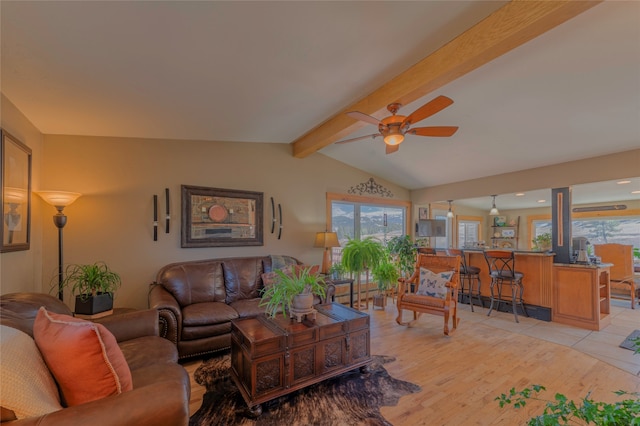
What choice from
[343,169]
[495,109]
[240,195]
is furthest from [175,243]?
[495,109]

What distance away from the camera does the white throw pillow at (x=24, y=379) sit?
40.1 inches

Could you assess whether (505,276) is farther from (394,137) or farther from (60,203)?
(60,203)

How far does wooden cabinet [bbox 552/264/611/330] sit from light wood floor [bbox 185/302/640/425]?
191mm

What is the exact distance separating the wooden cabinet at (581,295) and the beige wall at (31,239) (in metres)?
6.55

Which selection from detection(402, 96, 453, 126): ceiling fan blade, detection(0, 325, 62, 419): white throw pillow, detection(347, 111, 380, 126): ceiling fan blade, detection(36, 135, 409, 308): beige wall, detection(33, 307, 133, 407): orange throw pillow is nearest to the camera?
detection(0, 325, 62, 419): white throw pillow

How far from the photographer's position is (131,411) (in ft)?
3.72

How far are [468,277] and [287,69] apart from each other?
15.5ft

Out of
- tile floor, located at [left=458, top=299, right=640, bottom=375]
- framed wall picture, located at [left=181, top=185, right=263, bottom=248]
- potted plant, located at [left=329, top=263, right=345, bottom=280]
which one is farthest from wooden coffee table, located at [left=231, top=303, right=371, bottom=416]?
tile floor, located at [left=458, top=299, right=640, bottom=375]


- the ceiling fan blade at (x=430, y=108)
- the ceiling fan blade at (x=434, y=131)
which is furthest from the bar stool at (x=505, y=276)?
the ceiling fan blade at (x=430, y=108)

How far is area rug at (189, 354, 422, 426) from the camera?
2.05 m

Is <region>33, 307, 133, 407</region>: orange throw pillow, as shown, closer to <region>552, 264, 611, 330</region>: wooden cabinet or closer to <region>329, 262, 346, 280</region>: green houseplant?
<region>329, 262, 346, 280</region>: green houseplant

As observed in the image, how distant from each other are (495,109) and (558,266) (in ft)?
9.18

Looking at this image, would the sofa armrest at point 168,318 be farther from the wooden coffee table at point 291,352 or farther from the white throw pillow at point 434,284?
the white throw pillow at point 434,284

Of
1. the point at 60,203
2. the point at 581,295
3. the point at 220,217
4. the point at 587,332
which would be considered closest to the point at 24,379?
the point at 60,203
